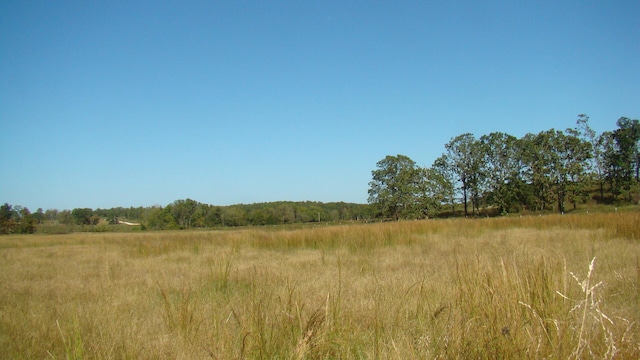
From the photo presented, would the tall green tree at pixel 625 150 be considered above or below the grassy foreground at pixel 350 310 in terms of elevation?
above

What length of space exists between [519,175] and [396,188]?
51.0ft

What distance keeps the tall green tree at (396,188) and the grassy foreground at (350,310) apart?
41.4m

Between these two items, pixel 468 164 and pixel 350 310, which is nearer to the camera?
pixel 350 310

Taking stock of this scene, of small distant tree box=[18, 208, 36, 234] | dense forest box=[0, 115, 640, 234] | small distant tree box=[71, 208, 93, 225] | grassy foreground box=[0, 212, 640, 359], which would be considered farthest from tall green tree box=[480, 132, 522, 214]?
small distant tree box=[71, 208, 93, 225]

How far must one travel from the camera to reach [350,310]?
3.24m

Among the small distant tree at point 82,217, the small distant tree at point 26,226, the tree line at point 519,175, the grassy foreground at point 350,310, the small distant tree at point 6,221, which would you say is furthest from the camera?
the small distant tree at point 82,217

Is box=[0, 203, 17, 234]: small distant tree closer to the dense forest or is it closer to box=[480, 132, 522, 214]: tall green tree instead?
the dense forest

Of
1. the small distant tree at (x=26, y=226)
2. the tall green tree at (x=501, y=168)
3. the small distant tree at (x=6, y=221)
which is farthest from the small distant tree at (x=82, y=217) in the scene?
the tall green tree at (x=501, y=168)

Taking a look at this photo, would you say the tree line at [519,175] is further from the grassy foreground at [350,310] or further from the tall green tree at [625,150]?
the grassy foreground at [350,310]

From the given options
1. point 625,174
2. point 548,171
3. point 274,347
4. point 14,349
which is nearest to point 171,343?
point 274,347

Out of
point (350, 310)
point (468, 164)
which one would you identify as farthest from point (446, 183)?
point (350, 310)

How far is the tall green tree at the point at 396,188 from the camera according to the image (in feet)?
161

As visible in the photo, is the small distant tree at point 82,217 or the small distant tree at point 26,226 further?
the small distant tree at point 82,217

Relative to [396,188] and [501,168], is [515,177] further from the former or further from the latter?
[396,188]
